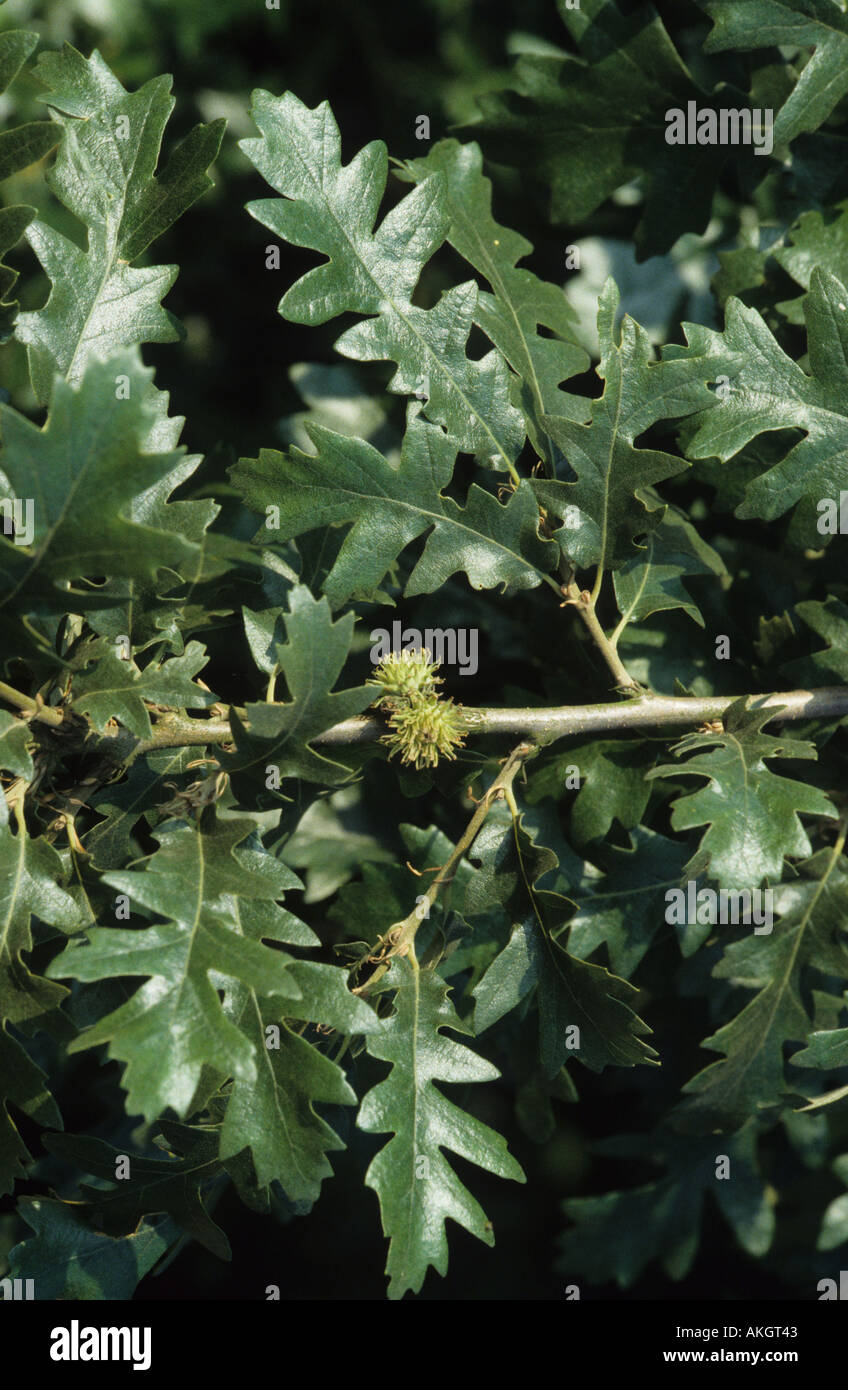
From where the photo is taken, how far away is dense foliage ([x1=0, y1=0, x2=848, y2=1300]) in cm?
128

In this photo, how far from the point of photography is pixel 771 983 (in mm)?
1633

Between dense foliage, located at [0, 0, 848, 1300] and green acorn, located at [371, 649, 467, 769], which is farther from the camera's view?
green acorn, located at [371, 649, 467, 769]

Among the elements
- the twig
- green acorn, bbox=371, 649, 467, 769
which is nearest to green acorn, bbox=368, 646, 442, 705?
green acorn, bbox=371, 649, 467, 769

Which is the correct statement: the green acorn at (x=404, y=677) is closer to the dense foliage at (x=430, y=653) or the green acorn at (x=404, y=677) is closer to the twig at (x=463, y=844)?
the dense foliage at (x=430, y=653)

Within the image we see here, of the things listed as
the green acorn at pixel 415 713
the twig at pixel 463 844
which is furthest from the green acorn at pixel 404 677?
the twig at pixel 463 844

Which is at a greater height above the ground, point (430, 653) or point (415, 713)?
point (430, 653)

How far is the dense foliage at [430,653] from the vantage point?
4.20ft

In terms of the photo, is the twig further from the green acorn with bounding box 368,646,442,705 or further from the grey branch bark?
the green acorn with bounding box 368,646,442,705

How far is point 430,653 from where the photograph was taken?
1.64 meters

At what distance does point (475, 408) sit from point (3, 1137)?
1053 millimetres

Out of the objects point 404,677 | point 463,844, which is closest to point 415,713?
point 404,677

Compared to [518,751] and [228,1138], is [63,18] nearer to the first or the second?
[518,751]

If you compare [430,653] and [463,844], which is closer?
[463,844]

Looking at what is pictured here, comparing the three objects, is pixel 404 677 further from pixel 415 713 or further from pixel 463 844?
pixel 463 844
